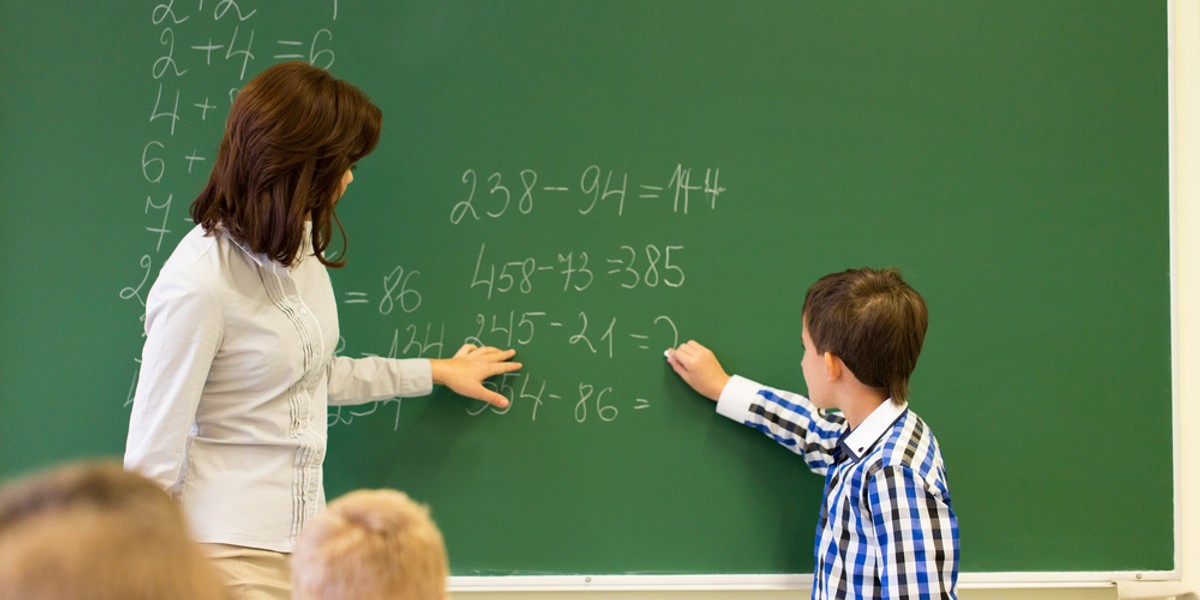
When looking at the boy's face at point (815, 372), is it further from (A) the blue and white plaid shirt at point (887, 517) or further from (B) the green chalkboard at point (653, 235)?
(B) the green chalkboard at point (653, 235)

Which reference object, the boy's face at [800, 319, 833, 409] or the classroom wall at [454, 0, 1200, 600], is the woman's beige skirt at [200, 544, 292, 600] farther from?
the classroom wall at [454, 0, 1200, 600]

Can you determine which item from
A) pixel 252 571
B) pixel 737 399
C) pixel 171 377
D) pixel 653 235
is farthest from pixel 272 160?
pixel 737 399

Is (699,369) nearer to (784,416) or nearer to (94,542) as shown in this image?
(784,416)

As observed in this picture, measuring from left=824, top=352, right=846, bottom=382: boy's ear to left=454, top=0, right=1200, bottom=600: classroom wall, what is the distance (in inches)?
34.3

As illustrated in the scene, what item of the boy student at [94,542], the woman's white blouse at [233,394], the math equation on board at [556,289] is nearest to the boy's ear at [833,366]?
the math equation on board at [556,289]

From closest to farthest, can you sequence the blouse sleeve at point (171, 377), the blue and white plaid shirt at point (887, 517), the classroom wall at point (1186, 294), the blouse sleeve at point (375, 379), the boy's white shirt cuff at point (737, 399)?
the blouse sleeve at point (171, 377) → the blue and white plaid shirt at point (887, 517) → the blouse sleeve at point (375, 379) → the boy's white shirt cuff at point (737, 399) → the classroom wall at point (1186, 294)

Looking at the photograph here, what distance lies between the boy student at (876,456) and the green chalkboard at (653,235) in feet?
1.19

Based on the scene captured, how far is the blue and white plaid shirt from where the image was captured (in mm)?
1848

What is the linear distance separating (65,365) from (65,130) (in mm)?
581

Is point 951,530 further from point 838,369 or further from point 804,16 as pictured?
point 804,16

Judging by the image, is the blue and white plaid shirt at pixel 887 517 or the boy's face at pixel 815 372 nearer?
the blue and white plaid shirt at pixel 887 517

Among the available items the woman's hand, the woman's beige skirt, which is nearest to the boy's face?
the woman's hand

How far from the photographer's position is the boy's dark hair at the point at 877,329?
2.01m

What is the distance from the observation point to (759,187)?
2.45 meters
